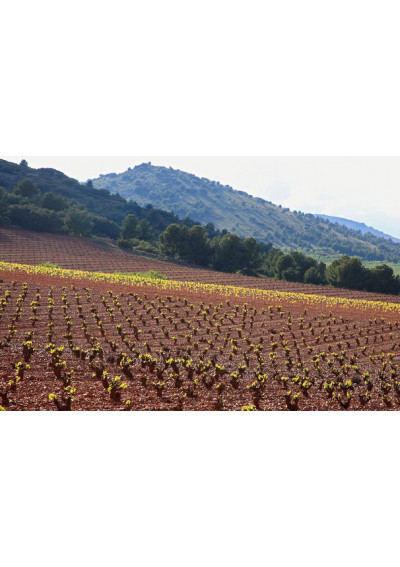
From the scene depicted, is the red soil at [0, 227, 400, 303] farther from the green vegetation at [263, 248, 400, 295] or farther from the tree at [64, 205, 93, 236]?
the green vegetation at [263, 248, 400, 295]

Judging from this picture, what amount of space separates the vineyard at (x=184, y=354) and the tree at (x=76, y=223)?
38.0m

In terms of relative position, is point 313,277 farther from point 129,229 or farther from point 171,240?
point 129,229

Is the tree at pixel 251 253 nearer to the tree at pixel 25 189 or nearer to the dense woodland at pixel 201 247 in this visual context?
the dense woodland at pixel 201 247

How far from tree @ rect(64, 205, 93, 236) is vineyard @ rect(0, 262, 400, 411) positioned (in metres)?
38.0

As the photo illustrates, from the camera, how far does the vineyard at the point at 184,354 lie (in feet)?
25.8

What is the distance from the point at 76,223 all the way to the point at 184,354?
48020 millimetres

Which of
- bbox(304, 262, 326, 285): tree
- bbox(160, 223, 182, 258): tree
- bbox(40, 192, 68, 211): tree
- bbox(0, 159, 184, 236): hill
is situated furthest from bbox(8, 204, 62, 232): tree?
bbox(304, 262, 326, 285): tree

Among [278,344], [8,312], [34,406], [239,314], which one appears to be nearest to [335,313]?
[239,314]

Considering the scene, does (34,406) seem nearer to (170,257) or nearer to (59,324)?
(59,324)

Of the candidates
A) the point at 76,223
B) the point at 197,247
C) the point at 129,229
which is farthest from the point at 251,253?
the point at 76,223

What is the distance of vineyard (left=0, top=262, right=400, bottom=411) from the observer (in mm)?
7855

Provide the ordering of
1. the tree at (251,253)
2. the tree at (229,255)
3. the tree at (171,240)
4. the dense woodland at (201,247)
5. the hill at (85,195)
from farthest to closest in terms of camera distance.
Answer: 1. the hill at (85,195)
2. the tree at (171,240)
3. the tree at (251,253)
4. the tree at (229,255)
5. the dense woodland at (201,247)

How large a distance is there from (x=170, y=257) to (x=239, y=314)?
35.6 m

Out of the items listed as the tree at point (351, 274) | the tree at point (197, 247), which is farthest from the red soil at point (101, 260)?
the tree at point (351, 274)
